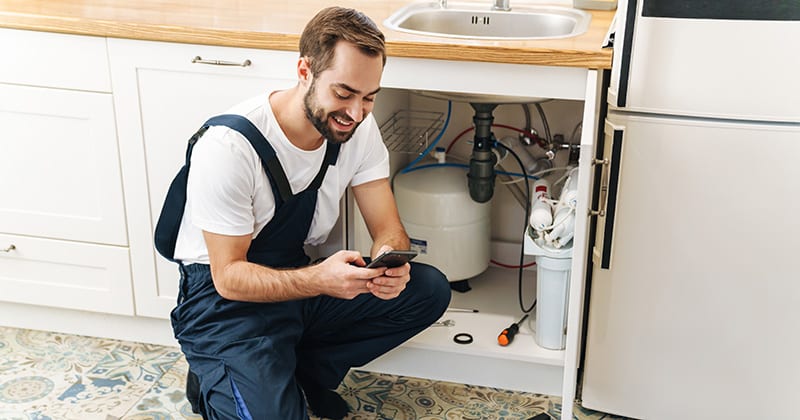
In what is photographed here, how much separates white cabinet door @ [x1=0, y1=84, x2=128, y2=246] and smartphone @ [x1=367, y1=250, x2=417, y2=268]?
813 millimetres

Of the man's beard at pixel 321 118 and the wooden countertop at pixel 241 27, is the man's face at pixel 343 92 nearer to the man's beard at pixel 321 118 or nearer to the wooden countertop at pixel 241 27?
the man's beard at pixel 321 118

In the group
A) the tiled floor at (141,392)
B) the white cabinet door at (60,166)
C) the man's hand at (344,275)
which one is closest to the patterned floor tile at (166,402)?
the tiled floor at (141,392)

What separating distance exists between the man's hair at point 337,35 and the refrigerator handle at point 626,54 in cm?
50

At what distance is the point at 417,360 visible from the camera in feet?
7.43

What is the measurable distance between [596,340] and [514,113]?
76cm

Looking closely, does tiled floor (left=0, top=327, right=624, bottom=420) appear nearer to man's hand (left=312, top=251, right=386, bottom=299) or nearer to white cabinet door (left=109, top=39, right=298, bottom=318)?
white cabinet door (left=109, top=39, right=298, bottom=318)

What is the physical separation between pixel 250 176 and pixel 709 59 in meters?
0.95

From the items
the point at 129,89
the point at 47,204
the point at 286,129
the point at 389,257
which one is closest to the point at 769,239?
the point at 389,257

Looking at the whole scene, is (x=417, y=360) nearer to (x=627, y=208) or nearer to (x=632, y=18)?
(x=627, y=208)

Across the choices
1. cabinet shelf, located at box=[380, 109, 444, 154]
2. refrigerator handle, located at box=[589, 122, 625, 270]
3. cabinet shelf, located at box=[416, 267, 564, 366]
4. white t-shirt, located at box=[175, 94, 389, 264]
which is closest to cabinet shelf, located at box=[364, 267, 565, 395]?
cabinet shelf, located at box=[416, 267, 564, 366]

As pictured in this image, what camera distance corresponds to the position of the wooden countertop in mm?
1933

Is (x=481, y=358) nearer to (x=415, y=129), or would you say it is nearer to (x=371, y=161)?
(x=371, y=161)

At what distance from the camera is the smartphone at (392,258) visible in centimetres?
179

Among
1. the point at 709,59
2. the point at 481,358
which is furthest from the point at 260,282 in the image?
the point at 709,59
